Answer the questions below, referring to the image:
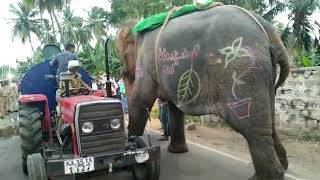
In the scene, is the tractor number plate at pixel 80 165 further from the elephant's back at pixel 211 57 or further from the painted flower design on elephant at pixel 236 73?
the painted flower design on elephant at pixel 236 73

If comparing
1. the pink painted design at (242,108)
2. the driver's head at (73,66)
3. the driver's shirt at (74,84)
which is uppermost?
the driver's head at (73,66)

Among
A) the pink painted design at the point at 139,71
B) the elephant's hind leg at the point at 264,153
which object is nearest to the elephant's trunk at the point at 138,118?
the pink painted design at the point at 139,71

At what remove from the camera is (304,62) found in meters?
10.6

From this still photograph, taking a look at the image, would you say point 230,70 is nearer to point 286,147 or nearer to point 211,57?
point 211,57

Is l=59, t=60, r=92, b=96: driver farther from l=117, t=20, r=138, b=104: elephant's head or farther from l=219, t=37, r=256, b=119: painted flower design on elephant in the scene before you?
l=219, t=37, r=256, b=119: painted flower design on elephant

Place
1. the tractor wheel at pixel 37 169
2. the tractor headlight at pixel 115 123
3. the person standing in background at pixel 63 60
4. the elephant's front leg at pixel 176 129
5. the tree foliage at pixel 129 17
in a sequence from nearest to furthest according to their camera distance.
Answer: the tractor wheel at pixel 37 169
the tractor headlight at pixel 115 123
the person standing in background at pixel 63 60
the elephant's front leg at pixel 176 129
the tree foliage at pixel 129 17

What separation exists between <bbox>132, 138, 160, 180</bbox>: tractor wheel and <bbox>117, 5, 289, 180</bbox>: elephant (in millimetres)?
752

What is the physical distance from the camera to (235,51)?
5.14 m

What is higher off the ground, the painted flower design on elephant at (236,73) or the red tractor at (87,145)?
the painted flower design on elephant at (236,73)

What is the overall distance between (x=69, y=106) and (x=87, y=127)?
0.57 m

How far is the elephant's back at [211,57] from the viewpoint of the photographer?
511cm

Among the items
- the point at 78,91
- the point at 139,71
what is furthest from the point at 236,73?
the point at 78,91

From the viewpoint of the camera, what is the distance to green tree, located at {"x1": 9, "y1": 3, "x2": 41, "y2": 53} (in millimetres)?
57781

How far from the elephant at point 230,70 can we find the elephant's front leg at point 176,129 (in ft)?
6.50
